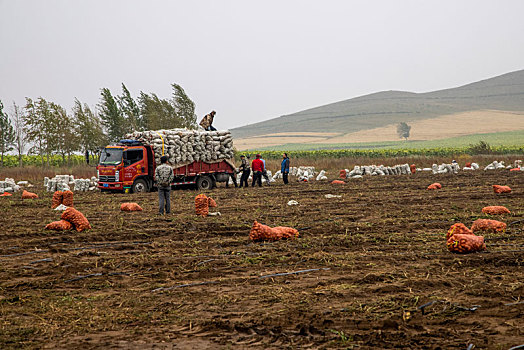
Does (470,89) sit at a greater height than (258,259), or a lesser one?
greater

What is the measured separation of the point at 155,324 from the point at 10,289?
2.51 metres

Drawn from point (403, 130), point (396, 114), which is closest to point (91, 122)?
point (403, 130)

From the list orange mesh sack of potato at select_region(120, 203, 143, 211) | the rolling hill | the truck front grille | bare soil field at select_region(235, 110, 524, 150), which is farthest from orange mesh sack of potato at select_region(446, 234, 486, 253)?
the rolling hill

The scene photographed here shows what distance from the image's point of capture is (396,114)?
143000 millimetres

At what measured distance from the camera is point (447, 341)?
170 inches

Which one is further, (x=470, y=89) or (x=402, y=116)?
(x=470, y=89)

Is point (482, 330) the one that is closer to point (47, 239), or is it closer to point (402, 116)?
point (47, 239)

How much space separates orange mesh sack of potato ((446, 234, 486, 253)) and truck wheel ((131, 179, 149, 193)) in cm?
1621

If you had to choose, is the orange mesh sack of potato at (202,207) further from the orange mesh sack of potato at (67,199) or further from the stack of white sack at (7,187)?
the stack of white sack at (7,187)

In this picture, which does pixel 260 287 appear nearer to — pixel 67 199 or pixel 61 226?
pixel 61 226

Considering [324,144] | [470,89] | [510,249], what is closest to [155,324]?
[510,249]

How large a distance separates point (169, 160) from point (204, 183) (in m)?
2.50

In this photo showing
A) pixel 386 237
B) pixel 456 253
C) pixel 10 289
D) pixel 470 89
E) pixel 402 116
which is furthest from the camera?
pixel 470 89

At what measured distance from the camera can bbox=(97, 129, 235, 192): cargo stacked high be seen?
21.7 m
